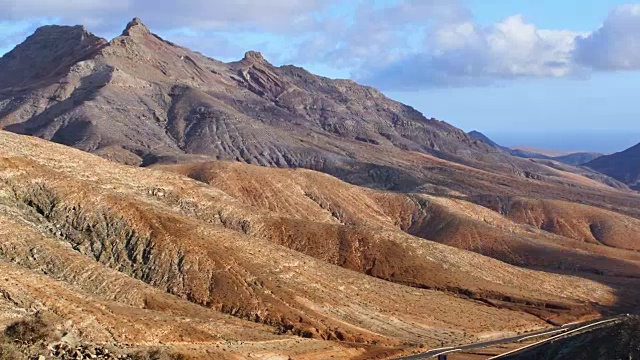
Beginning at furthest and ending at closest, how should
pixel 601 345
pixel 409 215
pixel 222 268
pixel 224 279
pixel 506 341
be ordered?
pixel 409 215 → pixel 222 268 → pixel 506 341 → pixel 224 279 → pixel 601 345

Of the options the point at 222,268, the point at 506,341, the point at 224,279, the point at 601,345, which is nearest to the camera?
the point at 601,345

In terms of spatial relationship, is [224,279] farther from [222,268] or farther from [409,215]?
[409,215]

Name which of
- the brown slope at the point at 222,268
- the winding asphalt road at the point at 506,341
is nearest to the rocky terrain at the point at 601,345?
the winding asphalt road at the point at 506,341

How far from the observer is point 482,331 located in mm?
75688

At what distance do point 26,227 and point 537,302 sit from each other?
172 feet

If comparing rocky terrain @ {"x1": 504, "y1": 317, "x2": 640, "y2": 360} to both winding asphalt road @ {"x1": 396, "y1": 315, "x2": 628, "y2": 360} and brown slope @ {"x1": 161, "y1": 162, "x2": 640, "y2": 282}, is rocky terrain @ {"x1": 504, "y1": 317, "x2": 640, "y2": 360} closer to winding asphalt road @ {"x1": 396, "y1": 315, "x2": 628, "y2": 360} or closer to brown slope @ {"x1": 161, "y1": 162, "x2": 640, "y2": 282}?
winding asphalt road @ {"x1": 396, "y1": 315, "x2": 628, "y2": 360}

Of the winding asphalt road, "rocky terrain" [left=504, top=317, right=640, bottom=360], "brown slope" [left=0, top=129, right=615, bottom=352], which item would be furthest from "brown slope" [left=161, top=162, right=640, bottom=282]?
"rocky terrain" [left=504, top=317, right=640, bottom=360]

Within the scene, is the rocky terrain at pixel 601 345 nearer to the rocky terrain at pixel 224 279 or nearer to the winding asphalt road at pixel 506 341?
the winding asphalt road at pixel 506 341

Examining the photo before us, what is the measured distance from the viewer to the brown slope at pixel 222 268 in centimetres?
7044

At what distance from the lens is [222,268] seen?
73438mm

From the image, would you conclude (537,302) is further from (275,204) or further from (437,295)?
(275,204)

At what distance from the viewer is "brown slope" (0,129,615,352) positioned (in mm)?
70438

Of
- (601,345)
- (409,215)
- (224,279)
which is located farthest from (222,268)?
(409,215)

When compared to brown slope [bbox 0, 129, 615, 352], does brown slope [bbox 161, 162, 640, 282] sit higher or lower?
higher
